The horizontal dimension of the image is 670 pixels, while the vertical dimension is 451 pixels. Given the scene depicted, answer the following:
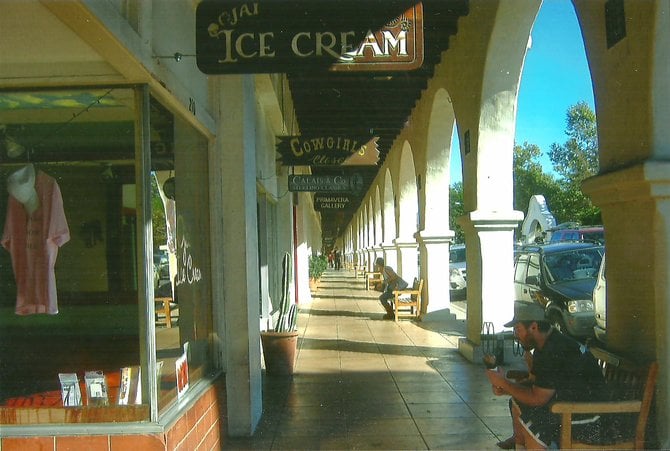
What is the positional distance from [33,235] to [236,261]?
73.8 inches

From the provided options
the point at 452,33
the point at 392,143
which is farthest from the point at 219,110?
the point at 392,143

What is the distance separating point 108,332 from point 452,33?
6433 mm

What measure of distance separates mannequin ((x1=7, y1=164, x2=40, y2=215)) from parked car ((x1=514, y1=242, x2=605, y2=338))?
26.7 ft

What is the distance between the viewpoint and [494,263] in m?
8.88

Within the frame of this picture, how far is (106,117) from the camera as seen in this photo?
4.40 metres

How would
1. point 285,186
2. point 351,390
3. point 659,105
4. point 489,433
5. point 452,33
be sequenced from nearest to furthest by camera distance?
1. point 659,105
2. point 489,433
3. point 351,390
4. point 452,33
5. point 285,186

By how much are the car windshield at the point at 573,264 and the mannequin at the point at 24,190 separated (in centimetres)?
952

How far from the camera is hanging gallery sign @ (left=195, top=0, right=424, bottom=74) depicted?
168 inches

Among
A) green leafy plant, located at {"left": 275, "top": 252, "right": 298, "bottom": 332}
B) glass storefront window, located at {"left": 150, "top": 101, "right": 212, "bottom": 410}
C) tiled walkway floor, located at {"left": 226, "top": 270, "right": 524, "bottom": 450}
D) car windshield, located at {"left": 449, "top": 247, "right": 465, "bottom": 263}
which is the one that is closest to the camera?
glass storefront window, located at {"left": 150, "top": 101, "right": 212, "bottom": 410}

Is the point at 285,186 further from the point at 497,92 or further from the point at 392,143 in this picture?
the point at 497,92

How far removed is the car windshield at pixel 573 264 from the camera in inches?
466

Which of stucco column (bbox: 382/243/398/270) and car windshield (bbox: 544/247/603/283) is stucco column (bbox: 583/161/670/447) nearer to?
car windshield (bbox: 544/247/603/283)

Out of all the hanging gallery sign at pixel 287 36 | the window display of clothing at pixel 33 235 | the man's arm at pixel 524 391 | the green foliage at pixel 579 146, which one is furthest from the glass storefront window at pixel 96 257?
the green foliage at pixel 579 146

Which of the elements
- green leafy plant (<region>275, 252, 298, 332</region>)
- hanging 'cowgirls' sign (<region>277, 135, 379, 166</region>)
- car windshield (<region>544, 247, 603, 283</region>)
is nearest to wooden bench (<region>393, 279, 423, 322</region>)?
car windshield (<region>544, 247, 603, 283</region>)
